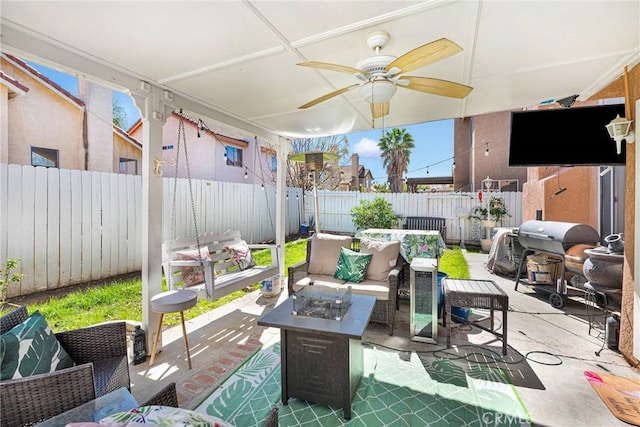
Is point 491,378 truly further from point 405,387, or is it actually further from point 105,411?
point 105,411

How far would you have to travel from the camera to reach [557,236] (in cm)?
414

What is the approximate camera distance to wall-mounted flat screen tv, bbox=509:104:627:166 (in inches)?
131

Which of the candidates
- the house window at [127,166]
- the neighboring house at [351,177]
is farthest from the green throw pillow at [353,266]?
the neighboring house at [351,177]

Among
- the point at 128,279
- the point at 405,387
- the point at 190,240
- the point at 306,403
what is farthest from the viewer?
the point at 128,279

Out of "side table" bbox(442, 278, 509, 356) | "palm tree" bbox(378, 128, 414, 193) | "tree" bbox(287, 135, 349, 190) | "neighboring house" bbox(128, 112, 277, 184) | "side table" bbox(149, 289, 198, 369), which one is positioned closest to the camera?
"side table" bbox(149, 289, 198, 369)

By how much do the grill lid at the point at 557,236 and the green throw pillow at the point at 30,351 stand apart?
17.6 ft

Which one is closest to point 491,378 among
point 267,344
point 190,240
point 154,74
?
point 267,344

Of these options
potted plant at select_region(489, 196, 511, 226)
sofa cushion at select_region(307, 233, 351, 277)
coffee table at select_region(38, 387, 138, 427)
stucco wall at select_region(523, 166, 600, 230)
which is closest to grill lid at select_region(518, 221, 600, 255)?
stucco wall at select_region(523, 166, 600, 230)

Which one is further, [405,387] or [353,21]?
[405,387]

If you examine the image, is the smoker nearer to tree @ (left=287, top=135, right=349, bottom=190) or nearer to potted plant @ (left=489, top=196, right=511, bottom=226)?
potted plant @ (left=489, top=196, right=511, bottom=226)

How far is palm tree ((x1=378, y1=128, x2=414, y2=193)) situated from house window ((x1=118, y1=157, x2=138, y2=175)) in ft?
34.0

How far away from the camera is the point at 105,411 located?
112cm

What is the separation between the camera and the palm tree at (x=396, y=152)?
47.1 ft

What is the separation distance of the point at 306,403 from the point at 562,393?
1.96m
